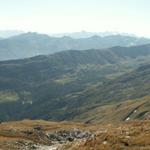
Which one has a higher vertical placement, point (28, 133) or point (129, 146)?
point (129, 146)

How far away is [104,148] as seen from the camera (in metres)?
30.1

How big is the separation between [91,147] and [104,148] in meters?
2.44

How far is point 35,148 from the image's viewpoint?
2625 inches

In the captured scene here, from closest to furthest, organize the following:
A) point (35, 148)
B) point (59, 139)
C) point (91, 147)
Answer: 1. point (91, 147)
2. point (35, 148)
3. point (59, 139)

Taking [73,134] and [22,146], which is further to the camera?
[73,134]

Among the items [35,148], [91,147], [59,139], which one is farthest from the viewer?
[59,139]

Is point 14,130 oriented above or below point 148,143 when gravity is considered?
below

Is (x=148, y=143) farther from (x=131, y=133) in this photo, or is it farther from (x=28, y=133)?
(x=28, y=133)

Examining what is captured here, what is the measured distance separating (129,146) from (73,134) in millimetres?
62344

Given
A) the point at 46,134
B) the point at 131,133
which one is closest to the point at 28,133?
the point at 46,134

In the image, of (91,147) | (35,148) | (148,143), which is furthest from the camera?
(35,148)

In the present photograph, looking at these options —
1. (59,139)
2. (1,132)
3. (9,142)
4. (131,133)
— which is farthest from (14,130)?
(131,133)

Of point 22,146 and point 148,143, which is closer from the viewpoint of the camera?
point 148,143

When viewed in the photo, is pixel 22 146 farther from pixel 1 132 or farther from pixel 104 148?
pixel 104 148
